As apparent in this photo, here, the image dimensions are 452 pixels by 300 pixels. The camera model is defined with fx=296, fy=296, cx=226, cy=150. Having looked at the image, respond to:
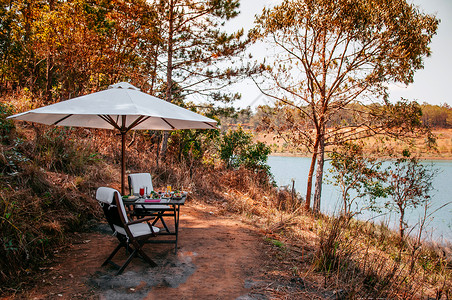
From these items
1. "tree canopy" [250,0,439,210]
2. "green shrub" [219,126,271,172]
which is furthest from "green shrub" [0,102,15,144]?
"tree canopy" [250,0,439,210]

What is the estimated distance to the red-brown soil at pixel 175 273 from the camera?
3.13m

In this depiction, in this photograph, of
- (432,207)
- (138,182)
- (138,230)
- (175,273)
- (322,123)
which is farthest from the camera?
(432,207)

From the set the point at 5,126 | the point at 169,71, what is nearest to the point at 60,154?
the point at 5,126

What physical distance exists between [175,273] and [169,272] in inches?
3.0

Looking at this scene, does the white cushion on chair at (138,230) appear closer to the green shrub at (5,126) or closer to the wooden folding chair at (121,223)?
the wooden folding chair at (121,223)

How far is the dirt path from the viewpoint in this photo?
3125 mm

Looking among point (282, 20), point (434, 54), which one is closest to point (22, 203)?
point (282, 20)

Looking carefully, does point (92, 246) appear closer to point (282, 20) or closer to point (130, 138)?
point (130, 138)

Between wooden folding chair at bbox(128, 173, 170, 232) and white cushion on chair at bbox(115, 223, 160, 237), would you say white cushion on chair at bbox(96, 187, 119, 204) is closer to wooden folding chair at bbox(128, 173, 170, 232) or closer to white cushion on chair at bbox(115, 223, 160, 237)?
white cushion on chair at bbox(115, 223, 160, 237)

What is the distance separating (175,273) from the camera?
3.62 m

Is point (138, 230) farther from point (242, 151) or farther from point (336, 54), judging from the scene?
point (336, 54)

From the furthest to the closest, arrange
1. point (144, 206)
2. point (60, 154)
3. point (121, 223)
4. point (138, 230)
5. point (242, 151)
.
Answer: point (242, 151)
point (60, 154)
point (144, 206)
point (138, 230)
point (121, 223)

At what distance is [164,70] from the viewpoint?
34.4 feet

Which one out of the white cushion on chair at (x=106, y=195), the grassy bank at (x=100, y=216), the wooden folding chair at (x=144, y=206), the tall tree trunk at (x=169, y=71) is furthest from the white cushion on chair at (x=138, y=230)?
the tall tree trunk at (x=169, y=71)
